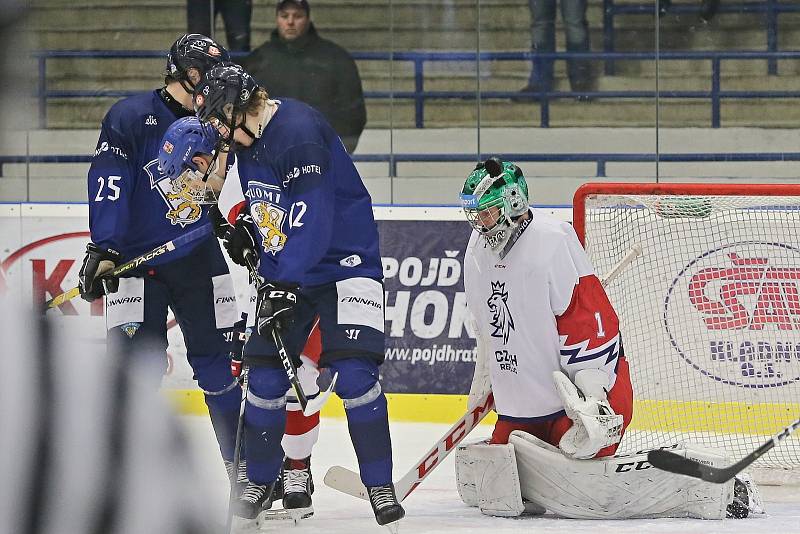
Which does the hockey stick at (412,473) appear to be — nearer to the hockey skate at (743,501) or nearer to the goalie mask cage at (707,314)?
the hockey skate at (743,501)

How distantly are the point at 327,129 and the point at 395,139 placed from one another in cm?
249

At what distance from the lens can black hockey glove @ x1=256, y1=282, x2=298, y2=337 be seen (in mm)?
2961

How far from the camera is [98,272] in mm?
3396

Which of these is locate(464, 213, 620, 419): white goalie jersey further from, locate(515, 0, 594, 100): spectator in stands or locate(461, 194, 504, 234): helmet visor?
A: locate(515, 0, 594, 100): spectator in stands

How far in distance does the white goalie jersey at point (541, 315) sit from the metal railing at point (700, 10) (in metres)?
2.37

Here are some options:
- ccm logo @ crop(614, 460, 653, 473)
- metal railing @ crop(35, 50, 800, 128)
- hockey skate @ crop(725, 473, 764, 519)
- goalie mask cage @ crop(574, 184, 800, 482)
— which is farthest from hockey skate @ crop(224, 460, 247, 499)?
metal railing @ crop(35, 50, 800, 128)

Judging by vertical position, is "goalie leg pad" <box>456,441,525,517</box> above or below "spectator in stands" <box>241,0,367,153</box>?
below

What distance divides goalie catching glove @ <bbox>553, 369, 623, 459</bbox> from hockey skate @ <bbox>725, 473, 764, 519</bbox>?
351mm

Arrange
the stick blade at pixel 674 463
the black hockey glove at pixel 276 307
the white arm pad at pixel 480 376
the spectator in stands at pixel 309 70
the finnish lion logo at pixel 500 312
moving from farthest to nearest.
A: the spectator in stands at pixel 309 70 < the white arm pad at pixel 480 376 < the finnish lion logo at pixel 500 312 < the black hockey glove at pixel 276 307 < the stick blade at pixel 674 463

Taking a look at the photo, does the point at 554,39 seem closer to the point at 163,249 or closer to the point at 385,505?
the point at 163,249

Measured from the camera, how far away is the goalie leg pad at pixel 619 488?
10.8 ft

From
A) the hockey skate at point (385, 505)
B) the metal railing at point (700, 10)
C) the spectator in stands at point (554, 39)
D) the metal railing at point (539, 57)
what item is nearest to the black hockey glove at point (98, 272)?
the hockey skate at point (385, 505)

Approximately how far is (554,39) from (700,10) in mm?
604

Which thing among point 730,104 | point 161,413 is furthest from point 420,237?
point 161,413
